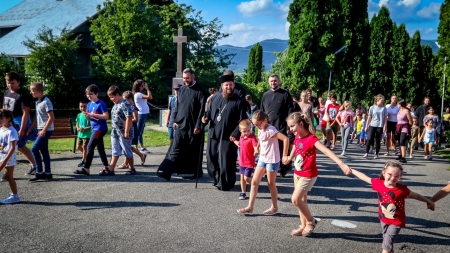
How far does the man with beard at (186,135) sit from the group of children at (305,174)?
4.83 feet

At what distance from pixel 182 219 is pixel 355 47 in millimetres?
29669

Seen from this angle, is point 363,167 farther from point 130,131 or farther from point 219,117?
point 130,131

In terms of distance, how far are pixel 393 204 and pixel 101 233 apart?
335 cm

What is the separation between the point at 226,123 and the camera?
744 centimetres

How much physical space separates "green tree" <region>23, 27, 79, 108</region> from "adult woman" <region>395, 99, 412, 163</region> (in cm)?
1841

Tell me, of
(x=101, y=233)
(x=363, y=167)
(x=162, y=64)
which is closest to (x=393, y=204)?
(x=101, y=233)

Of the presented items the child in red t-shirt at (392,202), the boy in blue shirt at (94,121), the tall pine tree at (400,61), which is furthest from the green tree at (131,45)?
the child in red t-shirt at (392,202)

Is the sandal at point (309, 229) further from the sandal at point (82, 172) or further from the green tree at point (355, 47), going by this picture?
the green tree at point (355, 47)

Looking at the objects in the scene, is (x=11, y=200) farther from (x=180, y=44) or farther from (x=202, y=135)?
(x=180, y=44)

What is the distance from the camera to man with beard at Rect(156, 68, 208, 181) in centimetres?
818

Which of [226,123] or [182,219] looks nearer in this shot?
[182,219]

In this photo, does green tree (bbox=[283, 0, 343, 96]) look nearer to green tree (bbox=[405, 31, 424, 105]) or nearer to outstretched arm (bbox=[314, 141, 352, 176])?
green tree (bbox=[405, 31, 424, 105])

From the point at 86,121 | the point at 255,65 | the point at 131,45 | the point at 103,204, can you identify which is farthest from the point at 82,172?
the point at 255,65

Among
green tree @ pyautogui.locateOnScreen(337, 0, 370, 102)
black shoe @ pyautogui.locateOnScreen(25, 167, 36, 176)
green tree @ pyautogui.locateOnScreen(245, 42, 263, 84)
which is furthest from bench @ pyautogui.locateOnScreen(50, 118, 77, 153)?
green tree @ pyautogui.locateOnScreen(245, 42, 263, 84)
